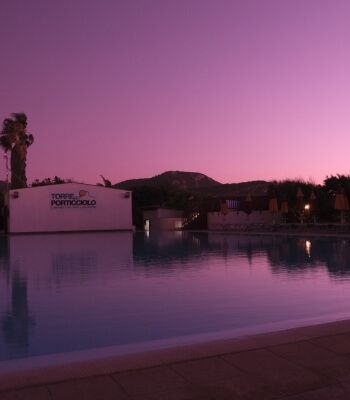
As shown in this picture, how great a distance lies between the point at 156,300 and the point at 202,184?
366ft

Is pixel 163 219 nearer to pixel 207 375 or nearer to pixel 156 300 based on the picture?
pixel 156 300

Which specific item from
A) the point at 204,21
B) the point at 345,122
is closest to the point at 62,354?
the point at 204,21

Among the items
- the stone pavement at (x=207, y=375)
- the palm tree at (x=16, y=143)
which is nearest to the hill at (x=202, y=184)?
the palm tree at (x=16, y=143)

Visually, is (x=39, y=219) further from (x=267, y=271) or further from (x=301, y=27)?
(x=267, y=271)

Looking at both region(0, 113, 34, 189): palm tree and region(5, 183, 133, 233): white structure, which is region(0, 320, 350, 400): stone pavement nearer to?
region(5, 183, 133, 233): white structure

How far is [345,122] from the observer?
29281 mm

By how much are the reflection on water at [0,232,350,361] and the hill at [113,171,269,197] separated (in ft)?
204

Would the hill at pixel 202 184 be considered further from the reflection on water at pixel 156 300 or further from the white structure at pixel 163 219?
the reflection on water at pixel 156 300

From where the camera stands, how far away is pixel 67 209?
39.6 metres

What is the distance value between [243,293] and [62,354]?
4.58m

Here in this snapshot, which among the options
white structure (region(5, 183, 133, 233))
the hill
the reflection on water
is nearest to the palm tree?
white structure (region(5, 183, 133, 233))

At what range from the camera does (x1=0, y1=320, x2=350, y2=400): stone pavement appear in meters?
3.27

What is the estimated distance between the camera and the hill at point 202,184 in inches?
3620

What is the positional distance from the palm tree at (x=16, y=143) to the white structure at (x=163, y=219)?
11.7 m
